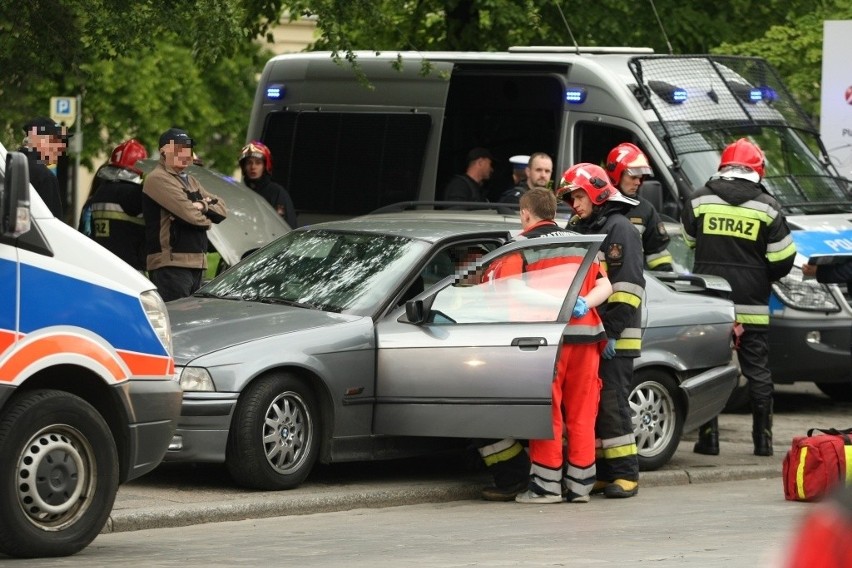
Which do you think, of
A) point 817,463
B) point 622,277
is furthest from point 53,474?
point 817,463

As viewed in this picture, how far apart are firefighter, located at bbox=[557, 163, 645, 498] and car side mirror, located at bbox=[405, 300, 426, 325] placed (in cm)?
111

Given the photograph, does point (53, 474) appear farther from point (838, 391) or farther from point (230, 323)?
point (838, 391)

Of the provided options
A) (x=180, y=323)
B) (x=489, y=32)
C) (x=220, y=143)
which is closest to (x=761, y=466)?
(x=180, y=323)

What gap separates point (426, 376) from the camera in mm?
9586

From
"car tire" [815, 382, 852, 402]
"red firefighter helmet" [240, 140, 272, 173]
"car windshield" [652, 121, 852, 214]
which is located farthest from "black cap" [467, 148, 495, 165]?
"car tire" [815, 382, 852, 402]

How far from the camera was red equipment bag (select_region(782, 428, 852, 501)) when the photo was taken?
9.65 metres

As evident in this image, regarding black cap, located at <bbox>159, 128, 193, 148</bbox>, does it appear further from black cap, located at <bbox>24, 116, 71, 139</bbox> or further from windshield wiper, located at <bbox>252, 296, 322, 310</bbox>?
windshield wiper, located at <bbox>252, 296, 322, 310</bbox>

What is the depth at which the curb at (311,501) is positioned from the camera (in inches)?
342

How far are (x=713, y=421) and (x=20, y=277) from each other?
5.76 meters

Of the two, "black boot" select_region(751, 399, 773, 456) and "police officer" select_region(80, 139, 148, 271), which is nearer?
"black boot" select_region(751, 399, 773, 456)

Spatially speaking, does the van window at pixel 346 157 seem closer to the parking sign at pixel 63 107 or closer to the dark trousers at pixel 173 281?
the dark trousers at pixel 173 281

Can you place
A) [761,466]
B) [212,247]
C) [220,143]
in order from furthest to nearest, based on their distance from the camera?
[220,143]
[212,247]
[761,466]

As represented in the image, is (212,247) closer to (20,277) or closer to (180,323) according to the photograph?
(180,323)

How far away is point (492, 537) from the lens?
8422 mm
